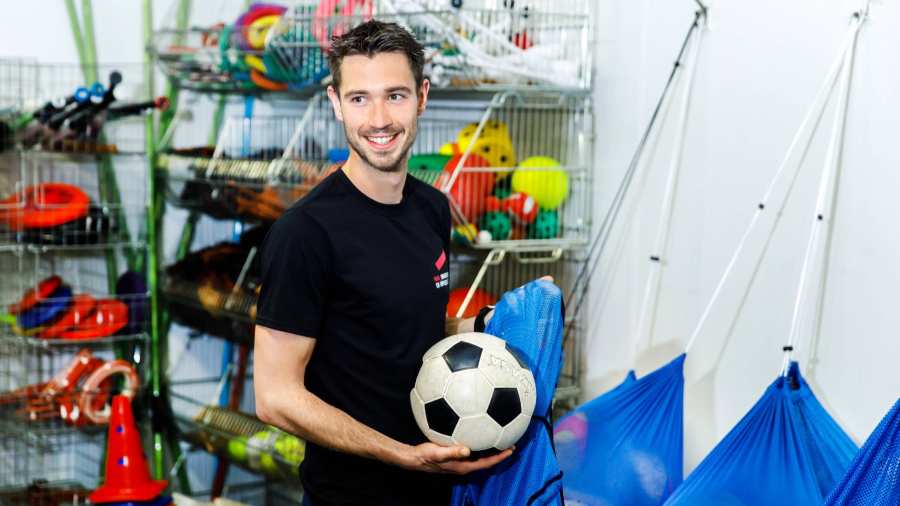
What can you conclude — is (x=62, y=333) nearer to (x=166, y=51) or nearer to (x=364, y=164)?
(x=166, y=51)

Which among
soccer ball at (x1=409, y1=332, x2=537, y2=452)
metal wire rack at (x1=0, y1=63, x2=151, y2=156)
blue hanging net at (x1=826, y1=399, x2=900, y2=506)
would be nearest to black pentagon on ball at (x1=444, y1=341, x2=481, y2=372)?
soccer ball at (x1=409, y1=332, x2=537, y2=452)

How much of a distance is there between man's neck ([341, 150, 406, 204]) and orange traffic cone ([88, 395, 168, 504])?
2068mm

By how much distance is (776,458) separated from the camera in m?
2.42

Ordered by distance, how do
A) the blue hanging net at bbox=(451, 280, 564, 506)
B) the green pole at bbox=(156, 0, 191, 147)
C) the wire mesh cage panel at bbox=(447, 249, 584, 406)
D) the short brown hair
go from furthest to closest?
1. the green pole at bbox=(156, 0, 191, 147)
2. the wire mesh cage panel at bbox=(447, 249, 584, 406)
3. the blue hanging net at bbox=(451, 280, 564, 506)
4. the short brown hair

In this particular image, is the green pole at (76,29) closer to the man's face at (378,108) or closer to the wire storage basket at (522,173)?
the wire storage basket at (522,173)

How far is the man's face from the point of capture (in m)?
1.96

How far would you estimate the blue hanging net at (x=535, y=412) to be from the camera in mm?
2084

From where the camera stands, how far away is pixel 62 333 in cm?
404

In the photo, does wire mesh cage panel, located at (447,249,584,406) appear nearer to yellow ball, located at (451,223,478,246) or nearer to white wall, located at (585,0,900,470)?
white wall, located at (585,0,900,470)

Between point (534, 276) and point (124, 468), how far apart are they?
1.50 meters

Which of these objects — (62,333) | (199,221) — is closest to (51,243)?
(62,333)

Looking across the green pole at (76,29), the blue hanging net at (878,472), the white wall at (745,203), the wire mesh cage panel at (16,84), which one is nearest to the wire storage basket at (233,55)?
the green pole at (76,29)

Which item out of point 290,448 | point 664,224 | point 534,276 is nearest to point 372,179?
point 664,224

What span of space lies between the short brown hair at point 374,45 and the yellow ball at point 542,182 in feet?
3.86
